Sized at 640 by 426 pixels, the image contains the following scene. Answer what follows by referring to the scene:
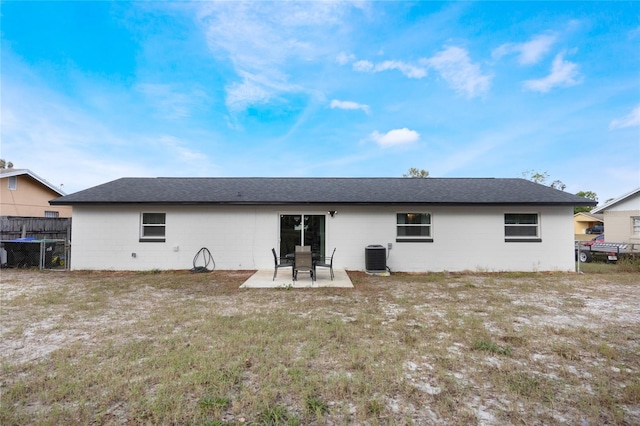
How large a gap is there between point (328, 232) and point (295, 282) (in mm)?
2764

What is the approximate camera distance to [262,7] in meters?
10.2

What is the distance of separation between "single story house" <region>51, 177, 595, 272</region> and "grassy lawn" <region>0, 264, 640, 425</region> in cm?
356

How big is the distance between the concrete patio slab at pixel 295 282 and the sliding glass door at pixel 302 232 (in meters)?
1.06

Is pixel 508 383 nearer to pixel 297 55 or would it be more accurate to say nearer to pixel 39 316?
pixel 39 316

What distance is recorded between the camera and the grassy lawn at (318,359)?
7.82 feet

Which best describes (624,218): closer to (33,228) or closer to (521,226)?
(521,226)

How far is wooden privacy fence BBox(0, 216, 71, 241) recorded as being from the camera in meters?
11.6

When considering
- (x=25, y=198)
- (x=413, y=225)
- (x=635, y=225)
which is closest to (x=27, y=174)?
(x=25, y=198)

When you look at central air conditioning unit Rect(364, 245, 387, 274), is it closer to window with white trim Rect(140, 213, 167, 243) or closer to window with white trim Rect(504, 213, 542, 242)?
window with white trim Rect(504, 213, 542, 242)

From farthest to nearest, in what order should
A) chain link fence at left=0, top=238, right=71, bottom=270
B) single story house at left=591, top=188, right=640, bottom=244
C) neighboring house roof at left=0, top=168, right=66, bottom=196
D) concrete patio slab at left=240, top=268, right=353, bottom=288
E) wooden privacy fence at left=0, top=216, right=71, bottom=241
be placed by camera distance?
single story house at left=591, top=188, right=640, bottom=244
neighboring house roof at left=0, top=168, right=66, bottom=196
wooden privacy fence at left=0, top=216, right=71, bottom=241
chain link fence at left=0, top=238, right=71, bottom=270
concrete patio slab at left=240, top=268, right=353, bottom=288

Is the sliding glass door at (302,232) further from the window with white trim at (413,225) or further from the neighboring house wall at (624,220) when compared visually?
the neighboring house wall at (624,220)

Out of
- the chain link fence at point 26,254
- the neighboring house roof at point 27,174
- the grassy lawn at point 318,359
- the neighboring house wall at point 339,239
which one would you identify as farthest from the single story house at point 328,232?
the neighboring house roof at point 27,174

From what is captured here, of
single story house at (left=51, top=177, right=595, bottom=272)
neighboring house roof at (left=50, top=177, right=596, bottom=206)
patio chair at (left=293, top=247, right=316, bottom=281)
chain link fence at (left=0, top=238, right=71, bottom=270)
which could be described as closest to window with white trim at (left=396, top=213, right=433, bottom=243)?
single story house at (left=51, top=177, right=595, bottom=272)

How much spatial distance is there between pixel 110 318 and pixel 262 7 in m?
11.1
